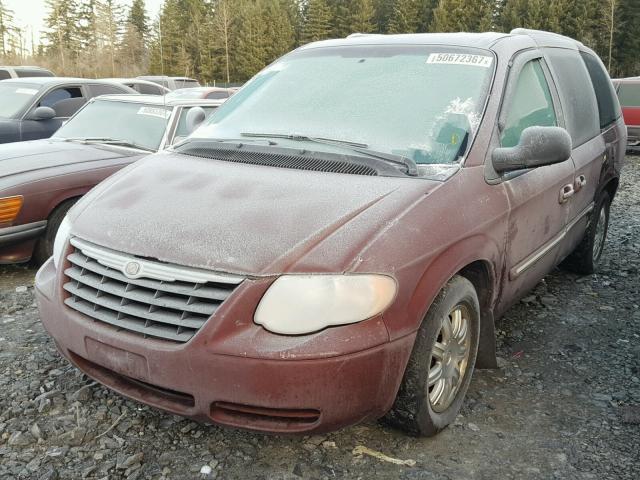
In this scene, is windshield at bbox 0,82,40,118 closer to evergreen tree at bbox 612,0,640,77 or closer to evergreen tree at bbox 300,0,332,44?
evergreen tree at bbox 612,0,640,77

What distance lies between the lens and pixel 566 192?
3887 millimetres

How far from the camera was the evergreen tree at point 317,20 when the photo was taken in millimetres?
67875

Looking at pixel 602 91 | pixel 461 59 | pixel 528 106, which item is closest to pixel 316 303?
pixel 461 59

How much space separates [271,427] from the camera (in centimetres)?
236

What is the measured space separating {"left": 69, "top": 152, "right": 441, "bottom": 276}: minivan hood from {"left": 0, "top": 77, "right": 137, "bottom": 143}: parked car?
553cm

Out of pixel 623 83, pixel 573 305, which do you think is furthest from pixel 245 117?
pixel 623 83

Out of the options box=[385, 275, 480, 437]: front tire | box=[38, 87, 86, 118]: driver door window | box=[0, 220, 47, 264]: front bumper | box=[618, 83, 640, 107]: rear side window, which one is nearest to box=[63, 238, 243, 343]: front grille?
box=[385, 275, 480, 437]: front tire

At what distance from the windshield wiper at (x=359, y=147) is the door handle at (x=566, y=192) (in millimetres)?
1342

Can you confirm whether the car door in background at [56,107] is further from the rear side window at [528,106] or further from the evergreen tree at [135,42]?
the evergreen tree at [135,42]

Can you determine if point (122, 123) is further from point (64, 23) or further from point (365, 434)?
point (64, 23)

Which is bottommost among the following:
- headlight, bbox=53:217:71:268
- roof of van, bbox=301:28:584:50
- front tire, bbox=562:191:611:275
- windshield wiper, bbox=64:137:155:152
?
front tire, bbox=562:191:611:275

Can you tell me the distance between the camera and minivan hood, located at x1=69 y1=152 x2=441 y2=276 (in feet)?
7.85

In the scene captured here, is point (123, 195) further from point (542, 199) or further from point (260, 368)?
point (542, 199)

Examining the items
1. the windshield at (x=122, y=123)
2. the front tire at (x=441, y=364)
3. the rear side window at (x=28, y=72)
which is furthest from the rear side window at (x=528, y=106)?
the rear side window at (x=28, y=72)
